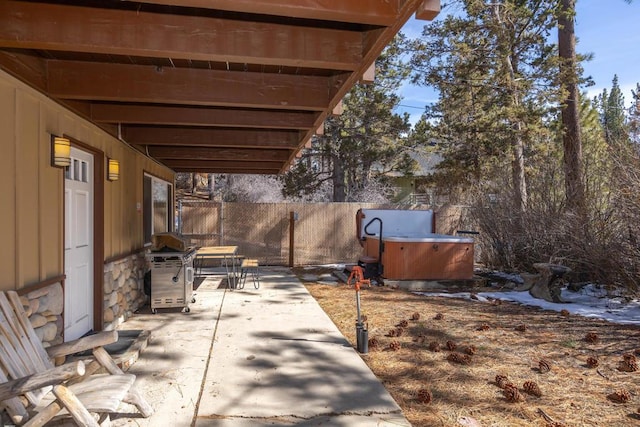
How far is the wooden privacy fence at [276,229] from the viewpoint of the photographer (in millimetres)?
10789

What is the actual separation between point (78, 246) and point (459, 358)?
3816 millimetres

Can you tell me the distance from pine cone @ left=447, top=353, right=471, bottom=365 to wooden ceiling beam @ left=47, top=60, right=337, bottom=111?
8.52 feet

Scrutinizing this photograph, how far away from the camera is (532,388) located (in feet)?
10.6

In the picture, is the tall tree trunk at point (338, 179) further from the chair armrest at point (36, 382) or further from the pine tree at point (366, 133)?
the chair armrest at point (36, 382)

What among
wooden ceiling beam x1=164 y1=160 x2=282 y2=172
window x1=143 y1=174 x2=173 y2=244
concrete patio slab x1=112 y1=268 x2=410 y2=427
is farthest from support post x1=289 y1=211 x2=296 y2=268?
concrete patio slab x1=112 y1=268 x2=410 y2=427

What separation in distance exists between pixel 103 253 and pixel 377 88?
36.8ft

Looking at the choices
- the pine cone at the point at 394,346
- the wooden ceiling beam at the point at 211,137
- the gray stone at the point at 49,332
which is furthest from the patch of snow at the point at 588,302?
the gray stone at the point at 49,332

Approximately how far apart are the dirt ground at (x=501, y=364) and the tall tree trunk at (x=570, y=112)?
2401 mm

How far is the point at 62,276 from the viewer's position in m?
3.60

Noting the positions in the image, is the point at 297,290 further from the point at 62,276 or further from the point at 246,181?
the point at 246,181

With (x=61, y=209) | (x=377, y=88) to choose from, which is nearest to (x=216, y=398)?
(x=61, y=209)

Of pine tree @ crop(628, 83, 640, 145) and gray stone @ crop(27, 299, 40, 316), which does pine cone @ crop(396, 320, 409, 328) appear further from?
pine tree @ crop(628, 83, 640, 145)

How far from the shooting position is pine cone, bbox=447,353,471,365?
3.88 metres

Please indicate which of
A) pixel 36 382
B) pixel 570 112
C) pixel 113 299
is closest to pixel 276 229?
pixel 113 299
